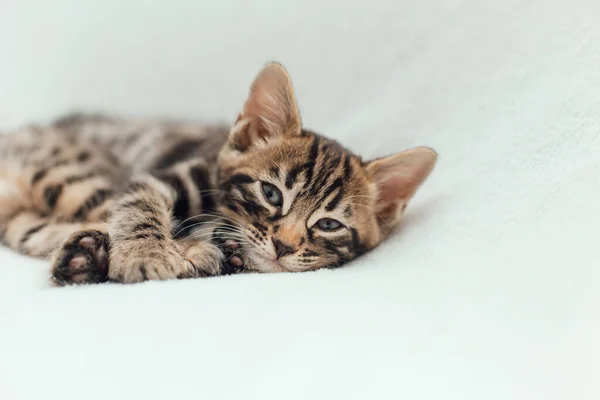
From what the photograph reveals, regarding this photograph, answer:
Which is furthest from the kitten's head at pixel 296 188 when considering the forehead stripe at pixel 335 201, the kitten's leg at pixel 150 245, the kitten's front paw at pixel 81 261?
the kitten's front paw at pixel 81 261

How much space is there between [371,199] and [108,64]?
158 cm

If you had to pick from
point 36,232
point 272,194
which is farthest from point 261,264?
point 36,232

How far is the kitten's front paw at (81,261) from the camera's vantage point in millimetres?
1143

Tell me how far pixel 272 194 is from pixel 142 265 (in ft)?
1.28

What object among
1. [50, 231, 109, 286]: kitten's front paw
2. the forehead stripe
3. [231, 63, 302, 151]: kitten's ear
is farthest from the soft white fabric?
[231, 63, 302, 151]: kitten's ear

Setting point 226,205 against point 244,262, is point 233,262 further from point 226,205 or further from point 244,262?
point 226,205

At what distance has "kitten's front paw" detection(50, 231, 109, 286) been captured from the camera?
114 centimetres

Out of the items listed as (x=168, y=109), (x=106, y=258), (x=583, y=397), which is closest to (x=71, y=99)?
(x=168, y=109)

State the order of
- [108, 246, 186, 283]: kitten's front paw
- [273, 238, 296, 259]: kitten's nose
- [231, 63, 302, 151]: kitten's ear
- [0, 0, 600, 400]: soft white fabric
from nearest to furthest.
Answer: [0, 0, 600, 400]: soft white fabric → [108, 246, 186, 283]: kitten's front paw → [273, 238, 296, 259]: kitten's nose → [231, 63, 302, 151]: kitten's ear

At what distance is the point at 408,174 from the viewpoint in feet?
4.81

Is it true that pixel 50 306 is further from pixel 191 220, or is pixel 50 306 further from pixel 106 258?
pixel 191 220

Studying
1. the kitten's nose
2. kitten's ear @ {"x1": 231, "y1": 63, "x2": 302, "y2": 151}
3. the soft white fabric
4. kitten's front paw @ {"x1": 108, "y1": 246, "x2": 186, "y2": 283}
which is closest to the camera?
the soft white fabric

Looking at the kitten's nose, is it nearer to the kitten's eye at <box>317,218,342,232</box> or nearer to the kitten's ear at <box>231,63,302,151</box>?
the kitten's eye at <box>317,218,342,232</box>

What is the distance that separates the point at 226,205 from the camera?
1436 mm
